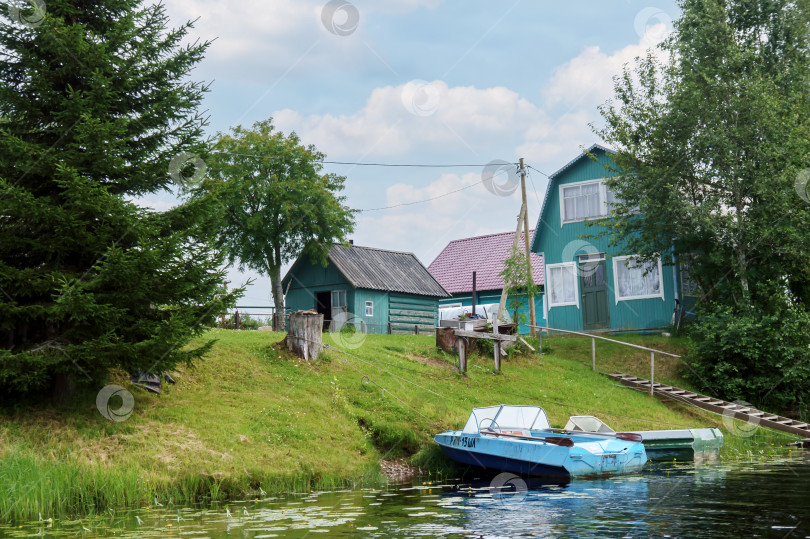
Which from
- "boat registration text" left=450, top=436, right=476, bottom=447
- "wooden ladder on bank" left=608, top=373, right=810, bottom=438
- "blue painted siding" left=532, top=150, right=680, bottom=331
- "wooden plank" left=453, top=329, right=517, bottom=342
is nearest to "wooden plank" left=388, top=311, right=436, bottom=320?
"blue painted siding" left=532, top=150, right=680, bottom=331

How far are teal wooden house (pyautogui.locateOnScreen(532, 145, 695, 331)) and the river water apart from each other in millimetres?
17811

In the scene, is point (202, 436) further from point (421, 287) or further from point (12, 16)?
point (421, 287)

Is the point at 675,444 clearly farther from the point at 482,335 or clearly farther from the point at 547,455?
the point at 482,335

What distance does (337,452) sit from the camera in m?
15.7

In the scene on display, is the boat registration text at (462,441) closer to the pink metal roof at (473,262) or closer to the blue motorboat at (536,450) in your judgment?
the blue motorboat at (536,450)

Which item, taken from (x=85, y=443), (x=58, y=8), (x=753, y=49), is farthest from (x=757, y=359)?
(x=58, y=8)

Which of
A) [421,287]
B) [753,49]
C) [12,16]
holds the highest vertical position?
[753,49]

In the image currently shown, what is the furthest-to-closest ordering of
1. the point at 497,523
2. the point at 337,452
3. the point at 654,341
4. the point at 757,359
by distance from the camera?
the point at 654,341
the point at 757,359
the point at 337,452
the point at 497,523

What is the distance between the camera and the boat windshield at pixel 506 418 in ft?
54.9

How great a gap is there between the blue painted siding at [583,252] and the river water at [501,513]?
58.1 feet

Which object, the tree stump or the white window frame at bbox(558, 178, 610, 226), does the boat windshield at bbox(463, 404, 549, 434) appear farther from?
the white window frame at bbox(558, 178, 610, 226)

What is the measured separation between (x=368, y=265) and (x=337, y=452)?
26.6m

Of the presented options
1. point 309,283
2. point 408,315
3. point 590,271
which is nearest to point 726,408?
point 590,271

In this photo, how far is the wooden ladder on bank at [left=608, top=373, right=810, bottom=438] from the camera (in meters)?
22.9
